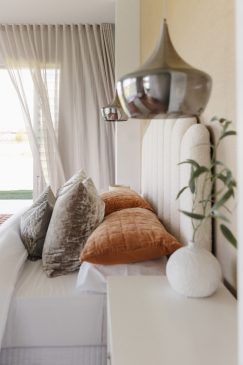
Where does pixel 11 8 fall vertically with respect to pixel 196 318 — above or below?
above

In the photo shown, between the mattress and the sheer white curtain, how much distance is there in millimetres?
2842

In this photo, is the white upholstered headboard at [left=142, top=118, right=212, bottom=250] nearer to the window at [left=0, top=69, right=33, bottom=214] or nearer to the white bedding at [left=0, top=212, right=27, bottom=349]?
the white bedding at [left=0, top=212, right=27, bottom=349]

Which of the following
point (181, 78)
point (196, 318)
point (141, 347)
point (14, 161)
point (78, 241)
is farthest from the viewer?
point (14, 161)

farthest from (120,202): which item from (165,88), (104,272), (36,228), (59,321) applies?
(165,88)

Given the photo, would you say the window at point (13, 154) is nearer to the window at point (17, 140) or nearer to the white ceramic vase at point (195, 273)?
the window at point (17, 140)

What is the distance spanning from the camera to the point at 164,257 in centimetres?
142

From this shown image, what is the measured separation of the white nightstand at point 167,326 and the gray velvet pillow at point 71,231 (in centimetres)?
43

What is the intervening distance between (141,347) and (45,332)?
64 cm

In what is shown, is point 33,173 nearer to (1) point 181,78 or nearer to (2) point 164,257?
(2) point 164,257

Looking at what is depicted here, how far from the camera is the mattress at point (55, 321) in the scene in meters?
1.32

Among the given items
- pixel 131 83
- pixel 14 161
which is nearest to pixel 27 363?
pixel 131 83

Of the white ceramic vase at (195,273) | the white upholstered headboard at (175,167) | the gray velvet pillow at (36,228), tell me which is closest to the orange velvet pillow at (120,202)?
the white upholstered headboard at (175,167)

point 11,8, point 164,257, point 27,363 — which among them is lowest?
point 27,363

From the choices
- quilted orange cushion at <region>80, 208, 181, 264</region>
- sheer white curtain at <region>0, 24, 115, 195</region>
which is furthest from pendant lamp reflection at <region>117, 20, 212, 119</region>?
sheer white curtain at <region>0, 24, 115, 195</region>
